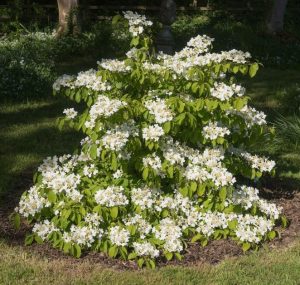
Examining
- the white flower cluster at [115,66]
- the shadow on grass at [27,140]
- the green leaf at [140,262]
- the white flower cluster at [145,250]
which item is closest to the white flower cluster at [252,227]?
the white flower cluster at [145,250]

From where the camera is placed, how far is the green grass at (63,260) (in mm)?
4293

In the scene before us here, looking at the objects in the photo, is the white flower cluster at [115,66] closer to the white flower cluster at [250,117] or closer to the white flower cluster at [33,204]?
the white flower cluster at [250,117]

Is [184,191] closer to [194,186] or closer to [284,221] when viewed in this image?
[194,186]

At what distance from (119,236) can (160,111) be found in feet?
3.44

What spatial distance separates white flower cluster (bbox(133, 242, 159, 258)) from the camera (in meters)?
4.48

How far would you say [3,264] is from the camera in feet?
14.5

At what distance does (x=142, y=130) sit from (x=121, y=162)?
1.06 feet

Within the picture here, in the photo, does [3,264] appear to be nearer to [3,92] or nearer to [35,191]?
[35,191]

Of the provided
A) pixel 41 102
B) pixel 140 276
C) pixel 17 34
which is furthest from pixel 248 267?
pixel 17 34

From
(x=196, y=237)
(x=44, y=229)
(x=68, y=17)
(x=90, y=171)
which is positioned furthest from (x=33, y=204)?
(x=68, y=17)

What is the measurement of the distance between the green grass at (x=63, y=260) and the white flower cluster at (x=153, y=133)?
1.05 m

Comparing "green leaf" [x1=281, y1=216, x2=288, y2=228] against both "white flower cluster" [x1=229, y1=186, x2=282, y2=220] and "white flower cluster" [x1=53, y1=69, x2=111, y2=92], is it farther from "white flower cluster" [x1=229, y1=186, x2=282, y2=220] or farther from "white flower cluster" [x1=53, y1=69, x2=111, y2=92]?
"white flower cluster" [x1=53, y1=69, x2=111, y2=92]

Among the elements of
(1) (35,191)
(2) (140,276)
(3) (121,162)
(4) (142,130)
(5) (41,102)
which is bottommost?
(5) (41,102)

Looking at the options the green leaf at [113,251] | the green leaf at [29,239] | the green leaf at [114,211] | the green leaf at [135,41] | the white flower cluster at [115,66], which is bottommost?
the green leaf at [29,239]
